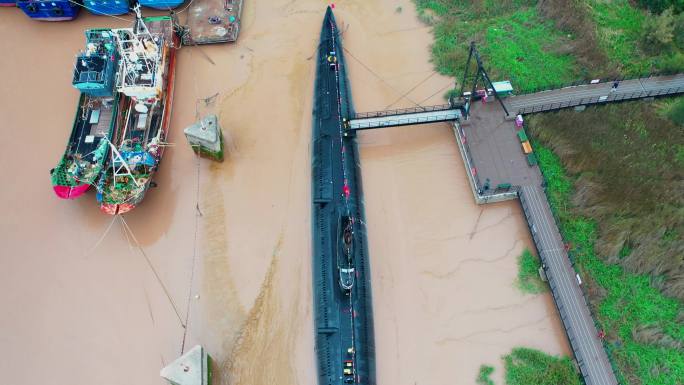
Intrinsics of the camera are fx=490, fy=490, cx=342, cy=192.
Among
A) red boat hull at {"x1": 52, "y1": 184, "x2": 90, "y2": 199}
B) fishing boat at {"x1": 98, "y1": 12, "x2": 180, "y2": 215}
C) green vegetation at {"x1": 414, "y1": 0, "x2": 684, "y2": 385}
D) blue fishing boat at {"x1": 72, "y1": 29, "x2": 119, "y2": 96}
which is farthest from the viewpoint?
blue fishing boat at {"x1": 72, "y1": 29, "x2": 119, "y2": 96}

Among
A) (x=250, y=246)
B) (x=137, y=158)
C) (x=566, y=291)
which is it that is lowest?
(x=566, y=291)

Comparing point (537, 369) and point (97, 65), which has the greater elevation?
point (97, 65)

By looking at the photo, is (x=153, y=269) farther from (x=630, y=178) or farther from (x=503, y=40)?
(x=630, y=178)

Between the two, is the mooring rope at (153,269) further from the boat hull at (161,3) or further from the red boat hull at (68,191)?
the boat hull at (161,3)

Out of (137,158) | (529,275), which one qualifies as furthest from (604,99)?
(137,158)

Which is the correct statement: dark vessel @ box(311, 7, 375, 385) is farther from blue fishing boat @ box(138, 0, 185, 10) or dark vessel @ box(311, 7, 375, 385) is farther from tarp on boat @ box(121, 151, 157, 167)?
blue fishing boat @ box(138, 0, 185, 10)

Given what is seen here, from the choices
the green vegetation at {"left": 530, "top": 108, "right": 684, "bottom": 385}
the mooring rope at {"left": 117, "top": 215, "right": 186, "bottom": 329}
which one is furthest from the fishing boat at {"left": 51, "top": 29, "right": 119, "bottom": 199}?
the green vegetation at {"left": 530, "top": 108, "right": 684, "bottom": 385}
